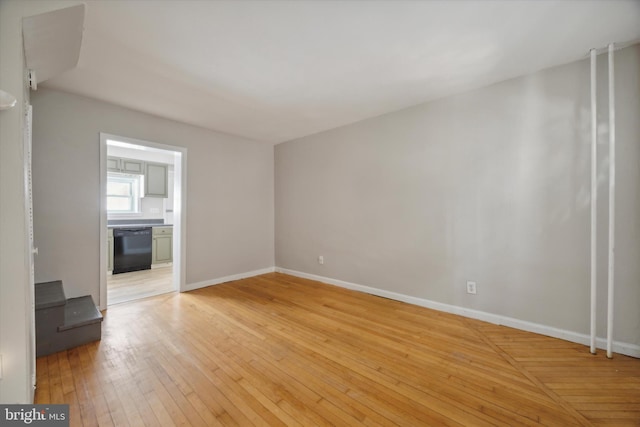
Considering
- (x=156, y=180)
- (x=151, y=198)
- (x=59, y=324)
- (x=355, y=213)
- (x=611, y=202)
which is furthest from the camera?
(x=151, y=198)

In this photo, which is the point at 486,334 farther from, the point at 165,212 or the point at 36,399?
the point at 165,212

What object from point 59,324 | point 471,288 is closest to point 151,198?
point 59,324

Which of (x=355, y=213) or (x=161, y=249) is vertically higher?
(x=355, y=213)

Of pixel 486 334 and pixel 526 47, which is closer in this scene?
pixel 526 47

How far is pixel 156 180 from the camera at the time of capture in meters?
5.54

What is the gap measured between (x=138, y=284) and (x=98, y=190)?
1.88m

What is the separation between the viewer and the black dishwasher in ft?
15.5

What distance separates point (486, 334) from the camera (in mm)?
2479

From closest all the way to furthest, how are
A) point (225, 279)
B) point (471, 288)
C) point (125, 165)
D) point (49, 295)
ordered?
1. point (49, 295)
2. point (471, 288)
3. point (225, 279)
4. point (125, 165)

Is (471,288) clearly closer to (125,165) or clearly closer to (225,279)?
(225,279)

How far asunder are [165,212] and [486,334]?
6.57 metres

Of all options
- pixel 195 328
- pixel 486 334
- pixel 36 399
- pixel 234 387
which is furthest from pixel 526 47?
pixel 36 399

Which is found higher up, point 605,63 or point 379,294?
point 605,63

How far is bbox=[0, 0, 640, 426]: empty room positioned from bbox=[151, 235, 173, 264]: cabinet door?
1336 millimetres
